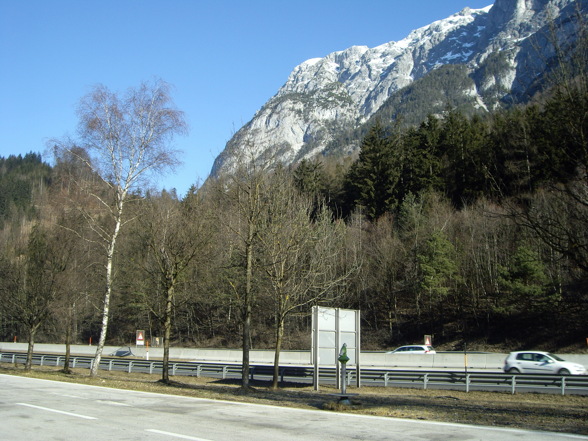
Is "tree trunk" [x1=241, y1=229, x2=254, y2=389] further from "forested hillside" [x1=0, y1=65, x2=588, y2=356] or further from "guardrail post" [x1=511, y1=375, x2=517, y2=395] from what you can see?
"guardrail post" [x1=511, y1=375, x2=517, y2=395]

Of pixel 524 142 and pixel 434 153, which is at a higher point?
pixel 434 153

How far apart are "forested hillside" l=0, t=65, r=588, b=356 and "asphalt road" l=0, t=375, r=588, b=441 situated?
17.1ft

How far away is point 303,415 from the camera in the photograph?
41.3ft

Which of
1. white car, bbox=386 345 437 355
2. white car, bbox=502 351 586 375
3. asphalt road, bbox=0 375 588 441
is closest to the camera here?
asphalt road, bbox=0 375 588 441

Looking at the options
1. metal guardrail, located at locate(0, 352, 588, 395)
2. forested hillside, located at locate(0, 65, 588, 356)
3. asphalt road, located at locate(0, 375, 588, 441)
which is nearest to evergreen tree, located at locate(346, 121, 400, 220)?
forested hillside, located at locate(0, 65, 588, 356)

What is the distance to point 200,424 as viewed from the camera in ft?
35.4

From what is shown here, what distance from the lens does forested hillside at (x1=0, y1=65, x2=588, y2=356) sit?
15.0m

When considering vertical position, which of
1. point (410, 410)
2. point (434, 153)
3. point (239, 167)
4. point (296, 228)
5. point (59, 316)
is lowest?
point (410, 410)

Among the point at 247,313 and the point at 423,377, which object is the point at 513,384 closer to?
the point at 423,377

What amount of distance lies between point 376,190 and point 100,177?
4804cm

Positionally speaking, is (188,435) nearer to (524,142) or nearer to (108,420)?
(108,420)

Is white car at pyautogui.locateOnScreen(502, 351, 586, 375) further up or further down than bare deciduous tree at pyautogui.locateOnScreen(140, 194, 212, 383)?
further down

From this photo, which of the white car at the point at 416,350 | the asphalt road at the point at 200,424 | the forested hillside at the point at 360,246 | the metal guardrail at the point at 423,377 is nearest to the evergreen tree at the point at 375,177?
the forested hillside at the point at 360,246

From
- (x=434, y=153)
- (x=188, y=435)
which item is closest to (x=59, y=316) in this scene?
(x=188, y=435)
